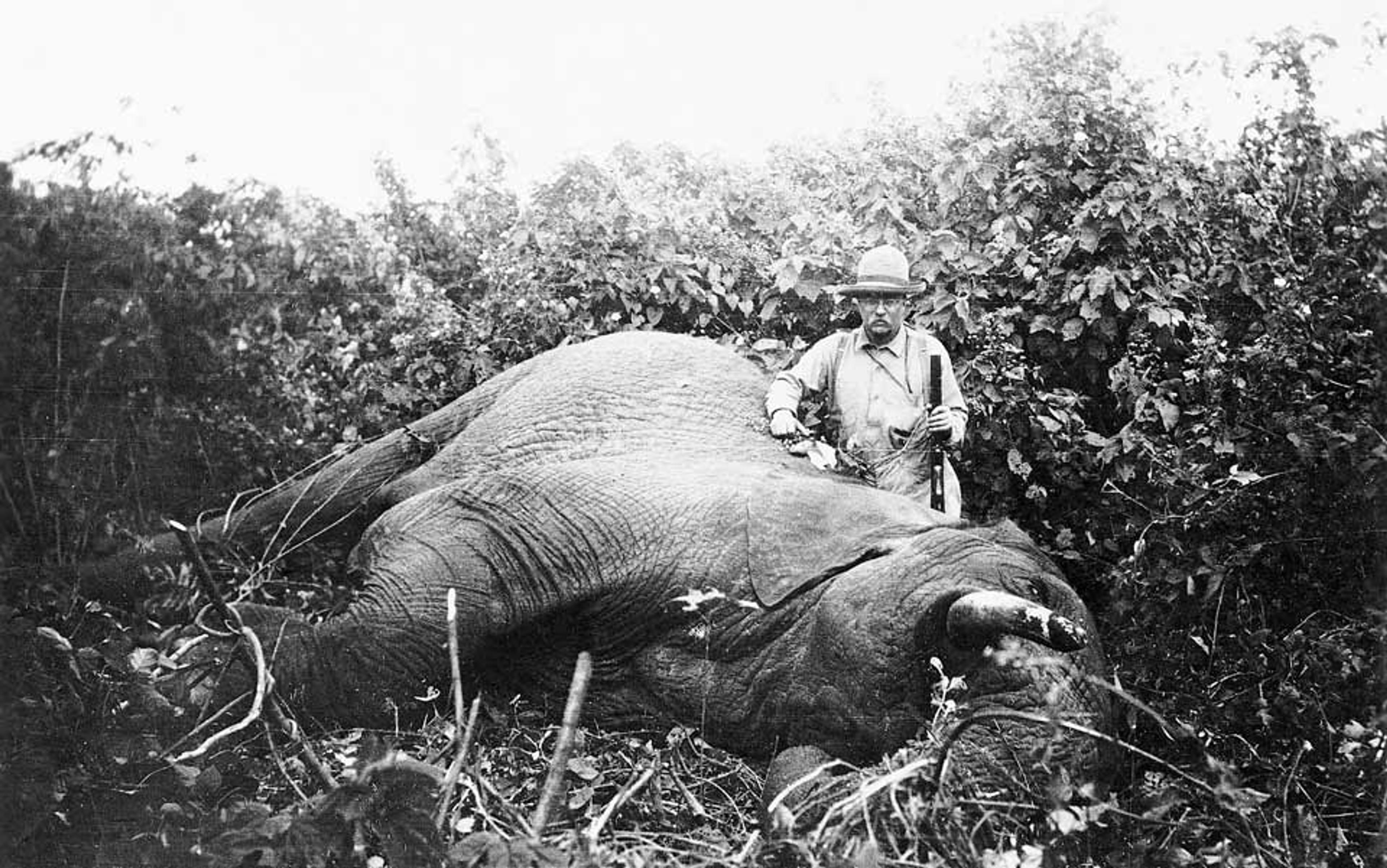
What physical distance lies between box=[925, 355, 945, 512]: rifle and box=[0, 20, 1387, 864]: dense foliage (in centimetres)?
88

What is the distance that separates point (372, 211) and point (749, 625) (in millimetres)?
4463

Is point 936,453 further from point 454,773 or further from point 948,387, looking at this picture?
point 454,773

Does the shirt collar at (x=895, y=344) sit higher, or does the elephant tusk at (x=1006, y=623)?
the shirt collar at (x=895, y=344)

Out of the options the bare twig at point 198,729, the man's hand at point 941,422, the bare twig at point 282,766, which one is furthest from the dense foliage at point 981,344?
the man's hand at point 941,422

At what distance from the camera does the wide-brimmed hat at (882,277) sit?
6566 millimetres

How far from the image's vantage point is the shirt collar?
21.9ft

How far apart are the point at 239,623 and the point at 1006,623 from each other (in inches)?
92.1

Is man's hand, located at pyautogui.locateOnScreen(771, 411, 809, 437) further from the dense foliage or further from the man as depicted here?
the dense foliage

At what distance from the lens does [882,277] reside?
260 inches

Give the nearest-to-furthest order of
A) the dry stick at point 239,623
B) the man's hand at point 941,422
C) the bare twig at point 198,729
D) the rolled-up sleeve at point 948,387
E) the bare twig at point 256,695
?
the dry stick at point 239,623, the bare twig at point 256,695, the bare twig at point 198,729, the man's hand at point 941,422, the rolled-up sleeve at point 948,387

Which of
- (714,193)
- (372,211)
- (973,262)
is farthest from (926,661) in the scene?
(372,211)

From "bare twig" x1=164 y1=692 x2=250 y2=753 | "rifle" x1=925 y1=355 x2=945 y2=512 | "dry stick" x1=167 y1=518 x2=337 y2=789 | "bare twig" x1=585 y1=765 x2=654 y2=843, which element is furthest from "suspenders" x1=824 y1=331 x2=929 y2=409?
"dry stick" x1=167 y1=518 x2=337 y2=789

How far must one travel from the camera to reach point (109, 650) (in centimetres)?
496

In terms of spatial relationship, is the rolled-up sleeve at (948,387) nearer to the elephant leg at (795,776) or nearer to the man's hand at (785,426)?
the man's hand at (785,426)
